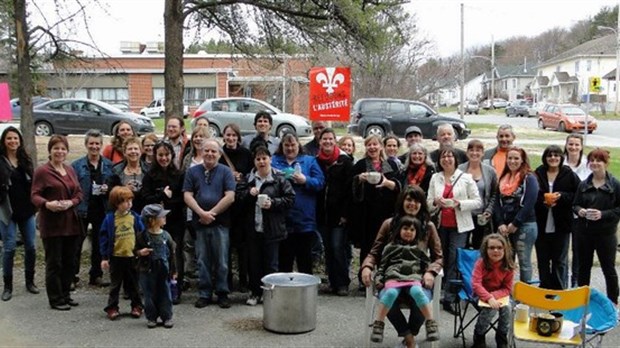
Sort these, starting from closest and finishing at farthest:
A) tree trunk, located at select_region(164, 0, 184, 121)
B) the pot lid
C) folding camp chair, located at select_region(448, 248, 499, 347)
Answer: folding camp chair, located at select_region(448, 248, 499, 347)
the pot lid
tree trunk, located at select_region(164, 0, 184, 121)

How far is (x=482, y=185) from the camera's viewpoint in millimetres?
6504

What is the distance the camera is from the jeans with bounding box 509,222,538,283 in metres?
6.41

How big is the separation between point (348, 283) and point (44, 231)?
10.8 ft

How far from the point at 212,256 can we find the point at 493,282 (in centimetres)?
284

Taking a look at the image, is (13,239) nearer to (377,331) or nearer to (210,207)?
(210,207)

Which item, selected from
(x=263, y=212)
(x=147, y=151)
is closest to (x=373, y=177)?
(x=263, y=212)

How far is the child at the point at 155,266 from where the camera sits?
597 centimetres

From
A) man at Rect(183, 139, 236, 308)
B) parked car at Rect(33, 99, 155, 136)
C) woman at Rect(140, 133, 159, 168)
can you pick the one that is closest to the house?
parked car at Rect(33, 99, 155, 136)

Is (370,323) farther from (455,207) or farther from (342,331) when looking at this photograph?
(455,207)

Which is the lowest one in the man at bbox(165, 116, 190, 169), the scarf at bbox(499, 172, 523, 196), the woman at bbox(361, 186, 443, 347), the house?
the woman at bbox(361, 186, 443, 347)

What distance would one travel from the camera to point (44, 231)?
6383 mm

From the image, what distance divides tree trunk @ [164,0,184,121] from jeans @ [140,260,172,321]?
14.1 feet

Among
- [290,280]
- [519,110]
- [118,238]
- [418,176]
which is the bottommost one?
[290,280]

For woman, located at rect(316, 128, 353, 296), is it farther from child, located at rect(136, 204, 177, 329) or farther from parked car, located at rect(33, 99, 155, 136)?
parked car, located at rect(33, 99, 155, 136)
